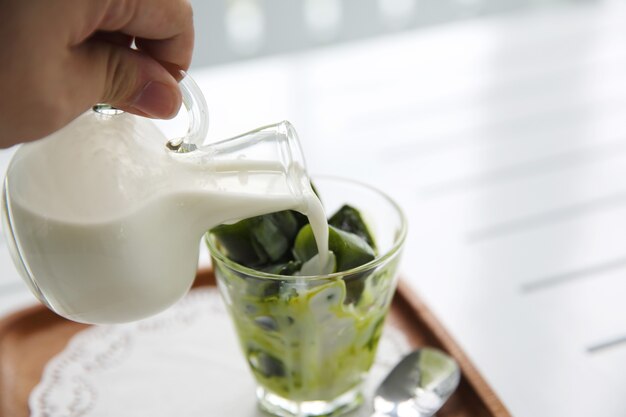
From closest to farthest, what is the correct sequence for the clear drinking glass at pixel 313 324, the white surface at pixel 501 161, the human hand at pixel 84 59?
the human hand at pixel 84 59, the clear drinking glass at pixel 313 324, the white surface at pixel 501 161

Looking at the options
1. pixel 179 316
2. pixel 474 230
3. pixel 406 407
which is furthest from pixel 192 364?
pixel 474 230

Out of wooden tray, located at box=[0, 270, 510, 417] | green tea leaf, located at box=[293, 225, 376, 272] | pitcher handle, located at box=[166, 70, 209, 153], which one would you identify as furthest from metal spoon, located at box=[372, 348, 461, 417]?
pitcher handle, located at box=[166, 70, 209, 153]

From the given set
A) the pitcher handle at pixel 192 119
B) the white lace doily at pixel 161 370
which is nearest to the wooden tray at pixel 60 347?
the white lace doily at pixel 161 370

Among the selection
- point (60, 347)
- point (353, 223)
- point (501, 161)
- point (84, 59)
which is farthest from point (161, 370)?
point (501, 161)

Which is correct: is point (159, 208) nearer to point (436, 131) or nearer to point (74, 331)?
point (74, 331)

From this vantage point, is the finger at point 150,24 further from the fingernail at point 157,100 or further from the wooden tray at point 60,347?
the wooden tray at point 60,347

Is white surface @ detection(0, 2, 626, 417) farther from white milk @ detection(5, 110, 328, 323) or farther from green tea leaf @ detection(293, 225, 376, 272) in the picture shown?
white milk @ detection(5, 110, 328, 323)

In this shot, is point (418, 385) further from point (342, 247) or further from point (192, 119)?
point (192, 119)
